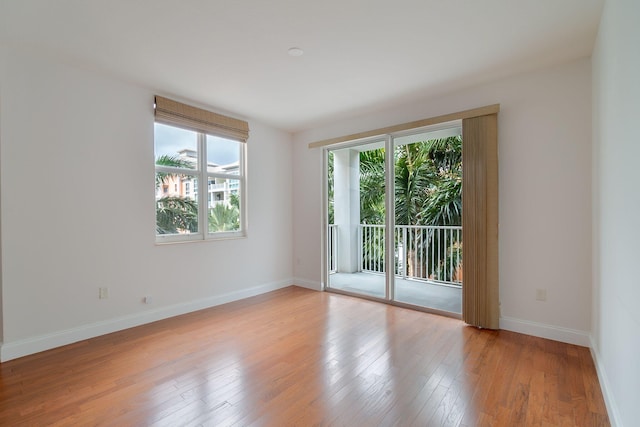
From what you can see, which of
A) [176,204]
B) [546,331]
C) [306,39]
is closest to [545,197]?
[546,331]

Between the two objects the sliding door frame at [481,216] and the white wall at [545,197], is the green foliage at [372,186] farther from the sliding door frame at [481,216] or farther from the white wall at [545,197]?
the white wall at [545,197]

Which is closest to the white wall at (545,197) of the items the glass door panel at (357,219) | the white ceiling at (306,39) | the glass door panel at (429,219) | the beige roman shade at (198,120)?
the white ceiling at (306,39)

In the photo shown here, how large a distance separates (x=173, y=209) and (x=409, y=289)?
10.9ft

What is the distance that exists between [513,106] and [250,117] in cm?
325

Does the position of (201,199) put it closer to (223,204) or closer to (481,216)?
(223,204)

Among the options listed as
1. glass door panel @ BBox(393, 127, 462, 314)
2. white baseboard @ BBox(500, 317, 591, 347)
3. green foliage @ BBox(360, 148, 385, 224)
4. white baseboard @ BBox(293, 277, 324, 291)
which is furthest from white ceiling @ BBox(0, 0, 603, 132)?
white baseboard @ BBox(293, 277, 324, 291)

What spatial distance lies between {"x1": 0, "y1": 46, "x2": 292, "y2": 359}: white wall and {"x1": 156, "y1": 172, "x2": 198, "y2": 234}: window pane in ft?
0.56

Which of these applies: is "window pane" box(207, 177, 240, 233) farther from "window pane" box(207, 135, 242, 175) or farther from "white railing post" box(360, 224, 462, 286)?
"white railing post" box(360, 224, 462, 286)

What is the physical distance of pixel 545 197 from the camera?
9.32 feet

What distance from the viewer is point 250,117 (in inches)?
169

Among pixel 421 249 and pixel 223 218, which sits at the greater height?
pixel 223 218

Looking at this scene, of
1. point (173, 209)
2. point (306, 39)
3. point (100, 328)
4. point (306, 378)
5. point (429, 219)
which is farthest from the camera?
point (429, 219)

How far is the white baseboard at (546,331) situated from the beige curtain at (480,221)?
116 mm

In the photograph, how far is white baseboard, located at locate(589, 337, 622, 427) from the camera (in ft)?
5.35
